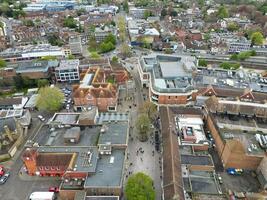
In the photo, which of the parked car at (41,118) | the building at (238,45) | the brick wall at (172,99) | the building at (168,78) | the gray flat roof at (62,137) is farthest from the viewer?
the building at (238,45)

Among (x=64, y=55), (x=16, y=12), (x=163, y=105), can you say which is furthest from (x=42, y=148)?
(x=16, y=12)

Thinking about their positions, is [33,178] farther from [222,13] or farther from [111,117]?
[222,13]

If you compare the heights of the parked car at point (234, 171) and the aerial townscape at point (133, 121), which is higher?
the aerial townscape at point (133, 121)

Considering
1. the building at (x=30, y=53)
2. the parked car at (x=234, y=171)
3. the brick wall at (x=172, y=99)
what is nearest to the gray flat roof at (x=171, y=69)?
the brick wall at (x=172, y=99)

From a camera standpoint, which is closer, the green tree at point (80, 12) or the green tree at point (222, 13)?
the green tree at point (222, 13)

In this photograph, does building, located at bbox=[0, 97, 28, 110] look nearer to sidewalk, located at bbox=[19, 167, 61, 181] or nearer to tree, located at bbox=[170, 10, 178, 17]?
sidewalk, located at bbox=[19, 167, 61, 181]

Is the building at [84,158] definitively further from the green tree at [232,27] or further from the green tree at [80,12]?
the green tree at [80,12]

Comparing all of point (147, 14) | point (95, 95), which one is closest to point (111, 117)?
point (95, 95)
